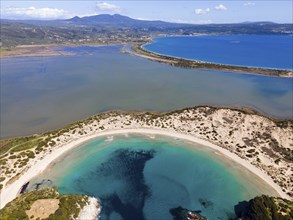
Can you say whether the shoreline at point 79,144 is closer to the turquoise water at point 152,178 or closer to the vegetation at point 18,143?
the turquoise water at point 152,178

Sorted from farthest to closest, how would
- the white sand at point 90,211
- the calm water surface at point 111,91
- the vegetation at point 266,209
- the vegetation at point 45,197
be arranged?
the calm water surface at point 111,91, the white sand at point 90,211, the vegetation at point 266,209, the vegetation at point 45,197

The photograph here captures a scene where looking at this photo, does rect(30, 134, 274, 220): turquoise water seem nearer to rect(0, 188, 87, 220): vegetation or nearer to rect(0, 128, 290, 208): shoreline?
rect(0, 128, 290, 208): shoreline

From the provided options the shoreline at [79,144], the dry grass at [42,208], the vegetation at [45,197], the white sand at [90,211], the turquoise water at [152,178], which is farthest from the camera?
the shoreline at [79,144]

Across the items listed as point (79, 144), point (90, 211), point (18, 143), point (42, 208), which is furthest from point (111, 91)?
point (42, 208)

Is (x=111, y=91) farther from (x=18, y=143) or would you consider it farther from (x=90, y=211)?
(x=90, y=211)

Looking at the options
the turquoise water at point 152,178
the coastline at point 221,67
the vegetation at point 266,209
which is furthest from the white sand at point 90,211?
the coastline at point 221,67

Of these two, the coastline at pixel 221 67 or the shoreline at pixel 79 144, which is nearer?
the shoreline at pixel 79 144
